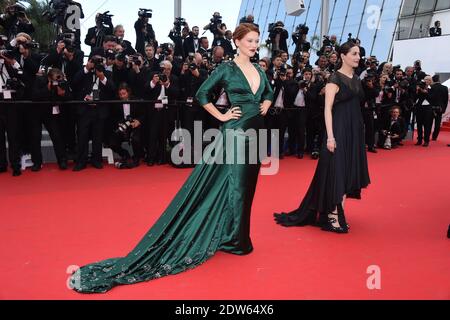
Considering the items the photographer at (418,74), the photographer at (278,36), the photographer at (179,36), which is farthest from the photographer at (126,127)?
the photographer at (418,74)

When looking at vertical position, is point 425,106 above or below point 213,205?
below

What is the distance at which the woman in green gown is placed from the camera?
277 centimetres

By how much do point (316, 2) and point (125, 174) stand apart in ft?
63.5

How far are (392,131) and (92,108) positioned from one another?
5.67m

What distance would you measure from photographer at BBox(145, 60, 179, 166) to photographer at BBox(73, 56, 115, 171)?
562 millimetres

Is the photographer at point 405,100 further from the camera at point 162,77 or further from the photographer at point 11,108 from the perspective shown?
the photographer at point 11,108

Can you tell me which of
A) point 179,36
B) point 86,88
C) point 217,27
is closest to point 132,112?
point 86,88

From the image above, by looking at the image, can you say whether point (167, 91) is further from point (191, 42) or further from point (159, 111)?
point (191, 42)

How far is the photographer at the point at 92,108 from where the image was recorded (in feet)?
19.0

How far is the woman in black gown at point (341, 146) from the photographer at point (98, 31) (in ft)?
17.7

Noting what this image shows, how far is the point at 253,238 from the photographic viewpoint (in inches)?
131

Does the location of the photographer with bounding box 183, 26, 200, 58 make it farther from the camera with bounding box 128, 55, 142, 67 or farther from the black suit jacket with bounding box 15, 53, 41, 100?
the black suit jacket with bounding box 15, 53, 41, 100

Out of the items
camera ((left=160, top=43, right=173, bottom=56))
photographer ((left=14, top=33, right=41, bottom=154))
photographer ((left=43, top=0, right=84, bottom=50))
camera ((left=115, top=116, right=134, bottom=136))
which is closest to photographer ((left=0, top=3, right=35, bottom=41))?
photographer ((left=43, top=0, right=84, bottom=50))
